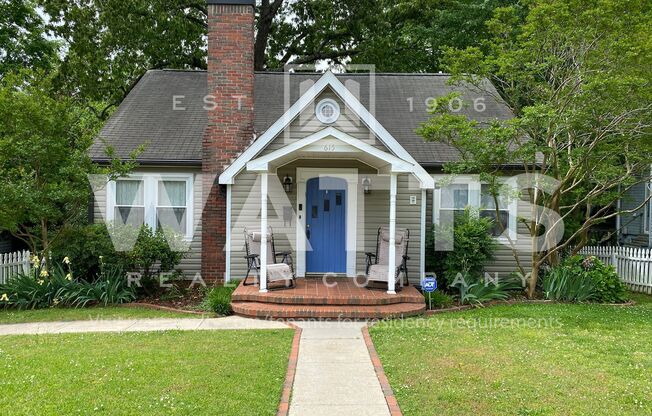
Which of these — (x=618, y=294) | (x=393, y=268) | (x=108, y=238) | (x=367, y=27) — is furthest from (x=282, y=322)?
(x=367, y=27)

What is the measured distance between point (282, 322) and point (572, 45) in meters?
7.52

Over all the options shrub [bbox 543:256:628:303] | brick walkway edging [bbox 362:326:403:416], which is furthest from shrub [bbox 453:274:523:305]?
brick walkway edging [bbox 362:326:403:416]

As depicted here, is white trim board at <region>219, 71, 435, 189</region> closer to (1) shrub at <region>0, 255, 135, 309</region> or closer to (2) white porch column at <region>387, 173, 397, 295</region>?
(2) white porch column at <region>387, 173, 397, 295</region>

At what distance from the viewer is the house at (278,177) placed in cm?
923

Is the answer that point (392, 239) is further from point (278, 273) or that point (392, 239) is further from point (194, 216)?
point (194, 216)

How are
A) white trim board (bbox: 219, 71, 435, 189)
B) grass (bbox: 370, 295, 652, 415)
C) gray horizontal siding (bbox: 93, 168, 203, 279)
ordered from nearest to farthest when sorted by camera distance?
grass (bbox: 370, 295, 652, 415), white trim board (bbox: 219, 71, 435, 189), gray horizontal siding (bbox: 93, 168, 203, 279)

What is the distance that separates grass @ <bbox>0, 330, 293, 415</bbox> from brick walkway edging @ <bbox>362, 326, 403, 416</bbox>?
1.07 m

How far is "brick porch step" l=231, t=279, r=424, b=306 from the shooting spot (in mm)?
8238

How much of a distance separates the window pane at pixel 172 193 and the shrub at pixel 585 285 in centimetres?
847

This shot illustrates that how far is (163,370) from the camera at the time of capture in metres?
5.18

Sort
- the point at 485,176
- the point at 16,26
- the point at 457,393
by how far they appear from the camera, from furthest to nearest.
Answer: the point at 16,26, the point at 485,176, the point at 457,393

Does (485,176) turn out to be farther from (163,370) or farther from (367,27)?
(367,27)

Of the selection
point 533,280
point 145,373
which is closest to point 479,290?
point 533,280

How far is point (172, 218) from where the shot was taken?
11266 millimetres
